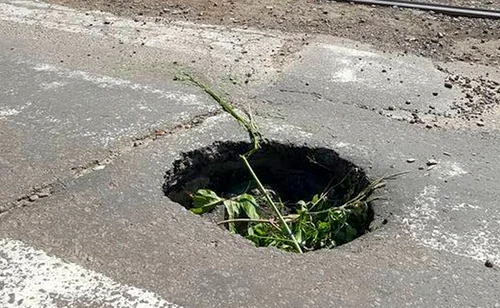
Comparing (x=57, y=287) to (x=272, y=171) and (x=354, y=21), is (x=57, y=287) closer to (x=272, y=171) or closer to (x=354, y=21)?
(x=272, y=171)

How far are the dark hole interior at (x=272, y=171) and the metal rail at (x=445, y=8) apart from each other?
10.9ft

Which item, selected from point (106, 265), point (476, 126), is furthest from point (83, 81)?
point (476, 126)

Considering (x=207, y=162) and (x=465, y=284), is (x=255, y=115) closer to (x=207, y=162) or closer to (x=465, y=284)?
(x=207, y=162)

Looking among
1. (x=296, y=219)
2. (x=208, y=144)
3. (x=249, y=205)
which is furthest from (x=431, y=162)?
(x=208, y=144)

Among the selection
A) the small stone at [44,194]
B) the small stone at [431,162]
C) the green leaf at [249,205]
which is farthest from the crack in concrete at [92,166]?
the small stone at [431,162]

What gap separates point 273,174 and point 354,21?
2899mm

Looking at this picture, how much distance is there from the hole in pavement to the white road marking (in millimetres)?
437

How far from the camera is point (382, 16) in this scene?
6594 millimetres

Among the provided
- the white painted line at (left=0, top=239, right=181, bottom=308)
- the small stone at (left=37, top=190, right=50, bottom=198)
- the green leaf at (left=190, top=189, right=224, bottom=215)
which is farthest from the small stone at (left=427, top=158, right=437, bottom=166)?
the small stone at (left=37, top=190, right=50, bottom=198)

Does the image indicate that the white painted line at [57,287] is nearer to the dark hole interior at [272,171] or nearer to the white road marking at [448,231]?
the dark hole interior at [272,171]

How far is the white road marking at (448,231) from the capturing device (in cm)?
319

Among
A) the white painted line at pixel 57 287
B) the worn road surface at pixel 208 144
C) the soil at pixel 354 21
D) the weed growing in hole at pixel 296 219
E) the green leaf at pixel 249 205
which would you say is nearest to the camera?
the white painted line at pixel 57 287

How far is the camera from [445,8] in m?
6.68

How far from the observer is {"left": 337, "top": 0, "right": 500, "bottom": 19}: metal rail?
6.53 m
